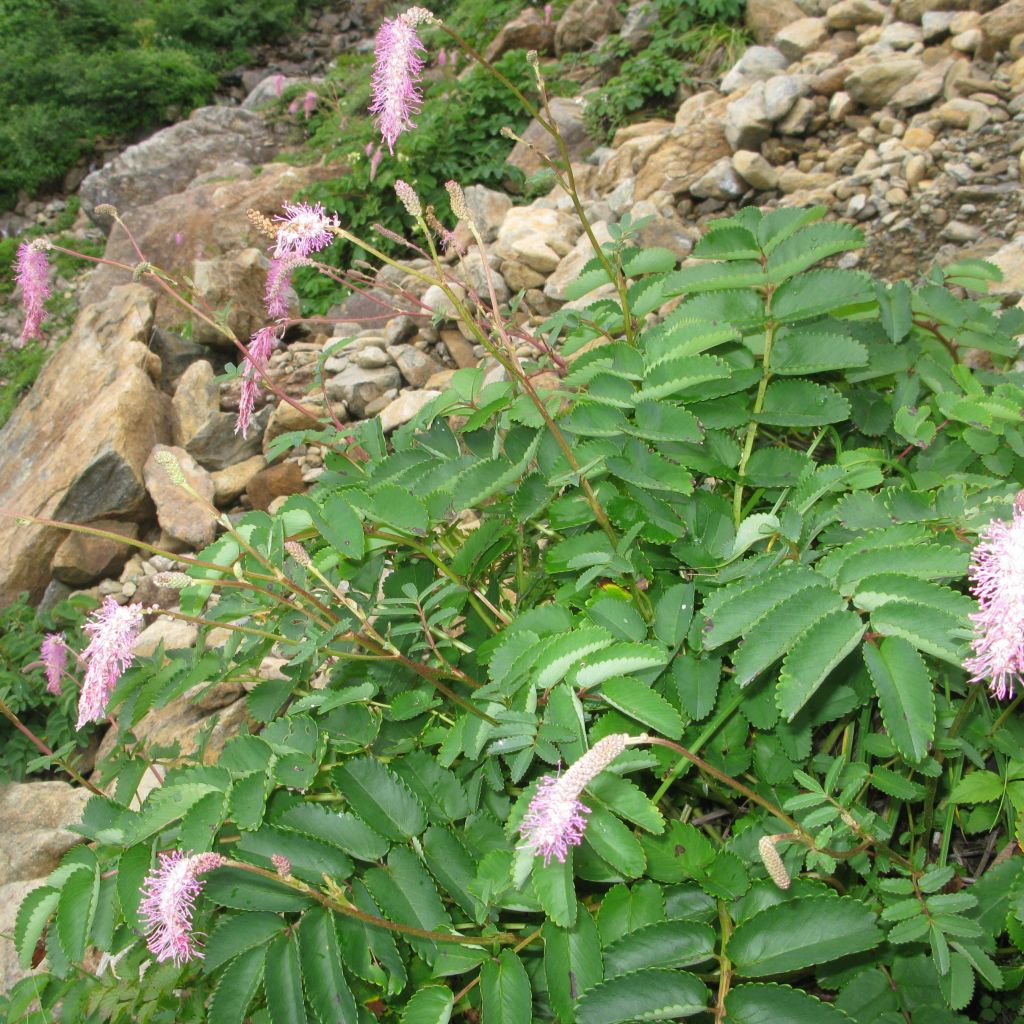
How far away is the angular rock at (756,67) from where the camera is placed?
4.35 metres

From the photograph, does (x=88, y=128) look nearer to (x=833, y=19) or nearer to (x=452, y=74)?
(x=452, y=74)

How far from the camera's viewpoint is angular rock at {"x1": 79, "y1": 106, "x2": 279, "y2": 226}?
8.00 meters

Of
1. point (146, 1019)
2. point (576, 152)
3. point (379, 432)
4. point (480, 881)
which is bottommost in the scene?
point (576, 152)

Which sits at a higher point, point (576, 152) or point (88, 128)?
point (88, 128)

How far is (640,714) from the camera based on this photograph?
43.3 inches

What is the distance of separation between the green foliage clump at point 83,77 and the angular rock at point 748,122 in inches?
331

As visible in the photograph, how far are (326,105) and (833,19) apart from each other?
5.47m

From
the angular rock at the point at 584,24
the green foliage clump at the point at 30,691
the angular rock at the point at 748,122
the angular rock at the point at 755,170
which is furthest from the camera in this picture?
the angular rock at the point at 584,24

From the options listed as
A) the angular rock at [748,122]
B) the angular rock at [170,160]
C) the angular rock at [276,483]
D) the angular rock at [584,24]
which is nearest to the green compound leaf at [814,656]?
the angular rock at [276,483]

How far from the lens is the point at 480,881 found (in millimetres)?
1084

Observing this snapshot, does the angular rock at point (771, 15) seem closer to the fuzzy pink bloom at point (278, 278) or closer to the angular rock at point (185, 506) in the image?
the angular rock at point (185, 506)

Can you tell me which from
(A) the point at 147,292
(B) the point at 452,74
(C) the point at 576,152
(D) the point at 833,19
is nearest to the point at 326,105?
(B) the point at 452,74

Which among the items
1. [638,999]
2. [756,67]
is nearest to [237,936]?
[638,999]

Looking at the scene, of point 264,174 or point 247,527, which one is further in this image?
point 264,174
